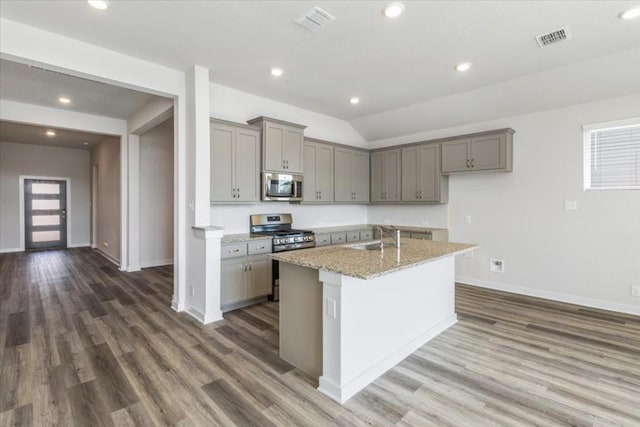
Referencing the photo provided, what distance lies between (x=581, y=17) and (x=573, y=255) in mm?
2991

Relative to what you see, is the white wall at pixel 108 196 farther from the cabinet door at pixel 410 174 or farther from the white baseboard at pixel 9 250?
the cabinet door at pixel 410 174

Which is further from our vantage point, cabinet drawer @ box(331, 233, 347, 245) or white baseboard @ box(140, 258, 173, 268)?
white baseboard @ box(140, 258, 173, 268)

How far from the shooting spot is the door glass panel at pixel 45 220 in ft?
28.8

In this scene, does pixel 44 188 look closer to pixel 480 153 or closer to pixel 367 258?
pixel 367 258

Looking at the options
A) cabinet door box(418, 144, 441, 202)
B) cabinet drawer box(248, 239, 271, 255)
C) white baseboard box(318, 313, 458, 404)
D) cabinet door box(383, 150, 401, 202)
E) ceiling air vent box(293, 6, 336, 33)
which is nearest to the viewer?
white baseboard box(318, 313, 458, 404)

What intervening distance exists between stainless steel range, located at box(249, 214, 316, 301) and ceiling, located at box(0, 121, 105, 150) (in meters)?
4.71

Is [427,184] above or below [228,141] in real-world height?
below

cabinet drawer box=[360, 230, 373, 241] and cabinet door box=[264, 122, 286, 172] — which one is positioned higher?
cabinet door box=[264, 122, 286, 172]

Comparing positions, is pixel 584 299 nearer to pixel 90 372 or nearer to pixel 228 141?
pixel 228 141

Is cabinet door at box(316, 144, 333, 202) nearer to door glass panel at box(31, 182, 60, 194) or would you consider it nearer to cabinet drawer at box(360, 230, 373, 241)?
cabinet drawer at box(360, 230, 373, 241)

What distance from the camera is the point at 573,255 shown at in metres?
4.27

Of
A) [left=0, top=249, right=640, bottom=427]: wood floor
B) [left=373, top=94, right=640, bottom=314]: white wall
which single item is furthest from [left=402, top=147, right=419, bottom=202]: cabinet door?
[left=0, top=249, right=640, bottom=427]: wood floor

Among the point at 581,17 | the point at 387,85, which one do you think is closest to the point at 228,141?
the point at 387,85

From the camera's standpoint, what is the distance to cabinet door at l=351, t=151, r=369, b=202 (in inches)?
238
